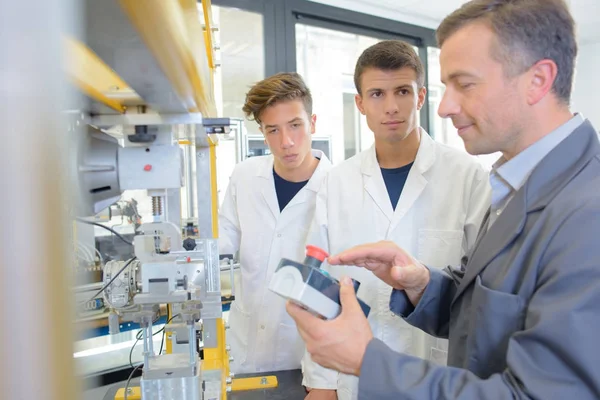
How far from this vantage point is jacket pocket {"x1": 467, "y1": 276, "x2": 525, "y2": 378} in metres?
0.70

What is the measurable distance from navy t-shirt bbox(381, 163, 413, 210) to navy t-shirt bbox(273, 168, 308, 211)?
1.46 ft

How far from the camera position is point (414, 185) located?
4.53 ft

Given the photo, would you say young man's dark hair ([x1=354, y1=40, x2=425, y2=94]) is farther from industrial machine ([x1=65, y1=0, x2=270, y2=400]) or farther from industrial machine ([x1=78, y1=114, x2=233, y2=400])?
industrial machine ([x1=78, y1=114, x2=233, y2=400])

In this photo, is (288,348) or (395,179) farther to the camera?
(288,348)

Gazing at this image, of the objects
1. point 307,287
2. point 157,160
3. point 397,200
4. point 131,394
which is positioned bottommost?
point 131,394

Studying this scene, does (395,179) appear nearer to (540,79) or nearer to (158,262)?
(540,79)

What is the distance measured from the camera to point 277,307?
5.53 feet

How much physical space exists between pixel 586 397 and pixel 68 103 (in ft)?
2.21

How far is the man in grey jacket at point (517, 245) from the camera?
1.92ft

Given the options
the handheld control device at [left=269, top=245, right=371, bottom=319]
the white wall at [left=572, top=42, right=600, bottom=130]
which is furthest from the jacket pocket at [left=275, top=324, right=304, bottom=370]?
the white wall at [left=572, top=42, right=600, bottom=130]

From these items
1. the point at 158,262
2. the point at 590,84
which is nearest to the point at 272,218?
the point at 158,262

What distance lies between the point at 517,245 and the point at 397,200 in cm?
70

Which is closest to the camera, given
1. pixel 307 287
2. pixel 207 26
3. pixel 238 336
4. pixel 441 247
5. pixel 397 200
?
pixel 307 287

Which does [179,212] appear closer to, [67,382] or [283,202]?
[283,202]
